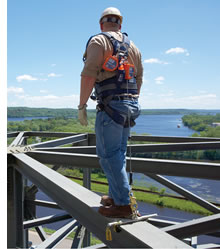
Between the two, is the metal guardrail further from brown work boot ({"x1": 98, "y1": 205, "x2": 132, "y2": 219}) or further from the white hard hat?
the white hard hat

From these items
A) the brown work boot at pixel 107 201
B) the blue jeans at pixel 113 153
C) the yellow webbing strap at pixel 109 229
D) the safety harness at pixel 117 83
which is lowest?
the yellow webbing strap at pixel 109 229

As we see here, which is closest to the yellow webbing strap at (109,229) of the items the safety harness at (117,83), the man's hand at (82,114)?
the safety harness at (117,83)

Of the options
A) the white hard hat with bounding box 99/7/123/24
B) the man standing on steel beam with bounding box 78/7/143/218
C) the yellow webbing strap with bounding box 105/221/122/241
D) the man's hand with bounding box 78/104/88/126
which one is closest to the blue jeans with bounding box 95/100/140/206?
the man standing on steel beam with bounding box 78/7/143/218

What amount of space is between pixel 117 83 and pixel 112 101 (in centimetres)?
17

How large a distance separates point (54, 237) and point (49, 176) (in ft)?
13.5

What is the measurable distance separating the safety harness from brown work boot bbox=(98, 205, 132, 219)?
71cm

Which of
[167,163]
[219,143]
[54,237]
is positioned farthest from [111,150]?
[54,237]

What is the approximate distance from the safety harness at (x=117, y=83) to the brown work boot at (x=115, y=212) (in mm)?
709

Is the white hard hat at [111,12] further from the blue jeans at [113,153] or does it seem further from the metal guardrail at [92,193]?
the metal guardrail at [92,193]

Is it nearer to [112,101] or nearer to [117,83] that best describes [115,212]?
[112,101]

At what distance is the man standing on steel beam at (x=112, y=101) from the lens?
7.41 feet

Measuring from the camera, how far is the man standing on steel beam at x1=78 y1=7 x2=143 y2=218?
2260 millimetres

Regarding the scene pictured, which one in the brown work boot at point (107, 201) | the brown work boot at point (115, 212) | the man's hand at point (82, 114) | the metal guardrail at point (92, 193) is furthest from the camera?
the man's hand at point (82, 114)

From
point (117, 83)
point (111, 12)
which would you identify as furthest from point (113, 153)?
point (111, 12)
